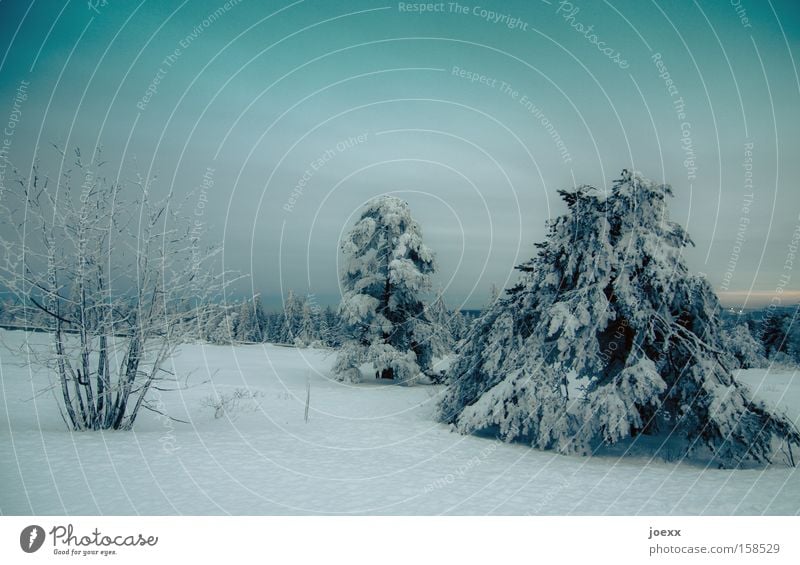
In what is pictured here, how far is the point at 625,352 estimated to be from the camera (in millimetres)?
10617

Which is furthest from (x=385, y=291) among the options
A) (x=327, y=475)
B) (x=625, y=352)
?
(x=327, y=475)

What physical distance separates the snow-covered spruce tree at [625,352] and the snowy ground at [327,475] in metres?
0.74

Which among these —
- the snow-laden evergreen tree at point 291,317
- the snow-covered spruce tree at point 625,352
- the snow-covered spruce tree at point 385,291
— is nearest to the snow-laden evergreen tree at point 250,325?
the snow-laden evergreen tree at point 291,317

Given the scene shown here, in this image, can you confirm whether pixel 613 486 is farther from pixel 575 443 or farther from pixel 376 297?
pixel 376 297

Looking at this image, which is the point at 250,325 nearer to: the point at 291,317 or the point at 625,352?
the point at 291,317

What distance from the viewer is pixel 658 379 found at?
8898mm

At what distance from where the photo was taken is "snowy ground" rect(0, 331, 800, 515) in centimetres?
653

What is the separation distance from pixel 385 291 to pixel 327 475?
13589 millimetres

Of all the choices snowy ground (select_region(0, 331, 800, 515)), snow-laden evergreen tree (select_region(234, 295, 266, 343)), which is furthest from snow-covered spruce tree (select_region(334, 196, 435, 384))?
snow-laden evergreen tree (select_region(234, 295, 266, 343))

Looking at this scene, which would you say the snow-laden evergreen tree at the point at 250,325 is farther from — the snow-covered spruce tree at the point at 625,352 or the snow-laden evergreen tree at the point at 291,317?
the snow-covered spruce tree at the point at 625,352

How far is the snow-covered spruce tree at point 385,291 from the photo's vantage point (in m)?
20.4

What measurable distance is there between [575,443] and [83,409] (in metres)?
11.2

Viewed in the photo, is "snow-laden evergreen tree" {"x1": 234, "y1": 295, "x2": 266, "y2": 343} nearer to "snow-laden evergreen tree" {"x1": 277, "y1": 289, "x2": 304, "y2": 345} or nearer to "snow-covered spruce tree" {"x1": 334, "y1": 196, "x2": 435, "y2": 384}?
"snow-laden evergreen tree" {"x1": 277, "y1": 289, "x2": 304, "y2": 345}
